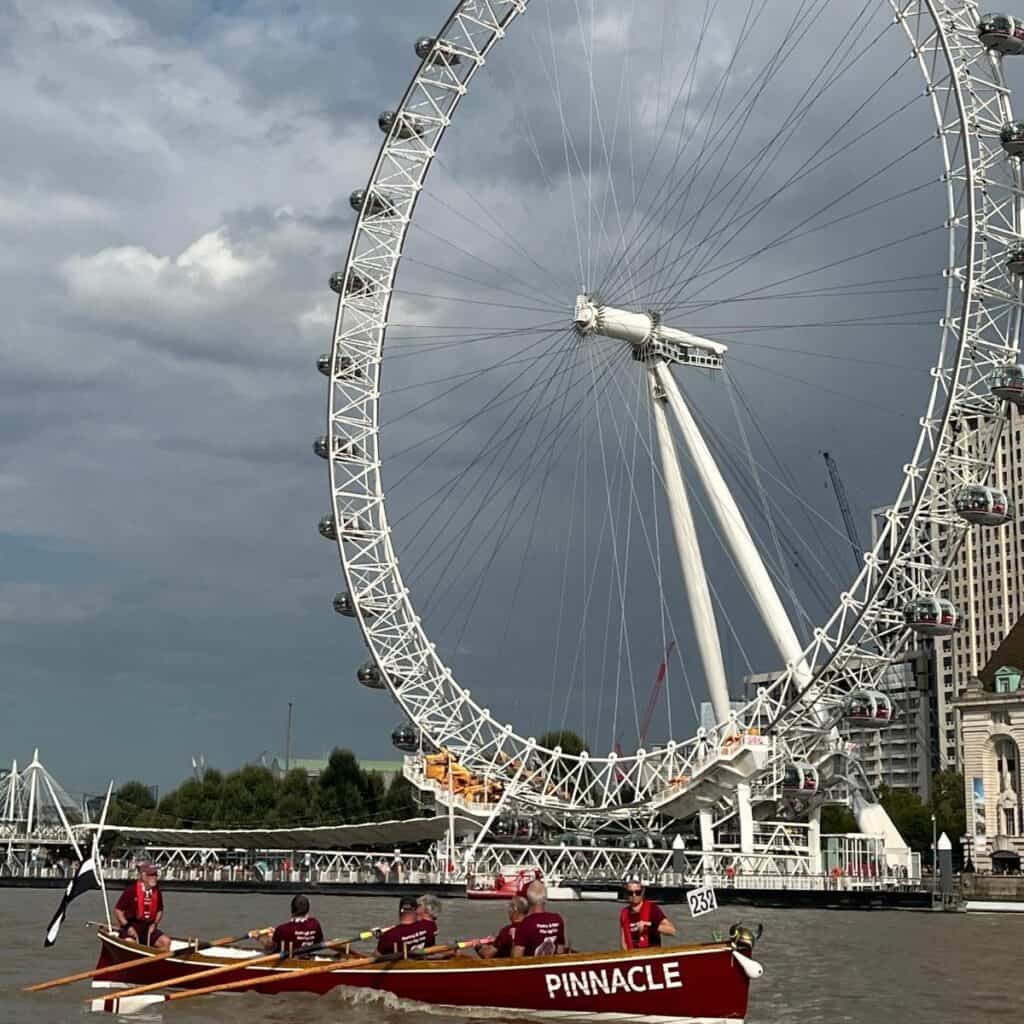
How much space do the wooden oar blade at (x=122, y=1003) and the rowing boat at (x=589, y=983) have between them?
4050 millimetres

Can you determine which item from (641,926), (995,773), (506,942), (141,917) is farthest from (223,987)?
(995,773)

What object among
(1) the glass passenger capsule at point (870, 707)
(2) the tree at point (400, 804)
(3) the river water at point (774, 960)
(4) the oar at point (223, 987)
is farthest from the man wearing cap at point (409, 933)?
(2) the tree at point (400, 804)

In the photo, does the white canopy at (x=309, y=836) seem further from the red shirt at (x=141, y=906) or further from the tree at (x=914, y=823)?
the red shirt at (x=141, y=906)

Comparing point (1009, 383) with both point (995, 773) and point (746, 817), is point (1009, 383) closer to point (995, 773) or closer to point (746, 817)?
point (746, 817)

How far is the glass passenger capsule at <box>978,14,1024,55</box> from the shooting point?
74875 mm

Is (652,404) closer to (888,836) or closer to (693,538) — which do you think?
(693,538)

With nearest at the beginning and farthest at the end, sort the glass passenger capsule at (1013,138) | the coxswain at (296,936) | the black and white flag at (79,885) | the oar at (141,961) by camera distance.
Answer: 1. the coxswain at (296,936)
2. the oar at (141,961)
3. the black and white flag at (79,885)
4. the glass passenger capsule at (1013,138)

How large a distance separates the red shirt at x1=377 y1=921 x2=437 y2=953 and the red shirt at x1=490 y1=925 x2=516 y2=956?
6.17ft

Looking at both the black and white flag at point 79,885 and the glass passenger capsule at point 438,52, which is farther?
the glass passenger capsule at point 438,52

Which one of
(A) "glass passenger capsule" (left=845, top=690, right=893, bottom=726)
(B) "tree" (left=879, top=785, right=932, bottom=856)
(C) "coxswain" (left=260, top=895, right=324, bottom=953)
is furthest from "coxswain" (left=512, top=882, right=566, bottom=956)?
(B) "tree" (left=879, top=785, right=932, bottom=856)

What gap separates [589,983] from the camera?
28.8m

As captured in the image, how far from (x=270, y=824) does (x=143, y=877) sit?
110 m

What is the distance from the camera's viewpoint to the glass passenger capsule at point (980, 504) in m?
77.4

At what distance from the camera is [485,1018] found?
3016 cm
